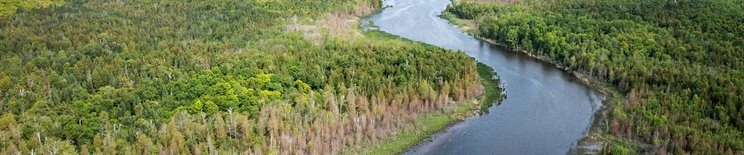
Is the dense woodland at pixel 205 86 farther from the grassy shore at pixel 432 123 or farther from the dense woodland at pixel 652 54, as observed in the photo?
the dense woodland at pixel 652 54

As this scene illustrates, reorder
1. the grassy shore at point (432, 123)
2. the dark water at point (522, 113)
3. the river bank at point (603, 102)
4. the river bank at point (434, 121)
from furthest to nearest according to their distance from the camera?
the dark water at point (522, 113)
the river bank at point (603, 102)
the grassy shore at point (432, 123)
the river bank at point (434, 121)

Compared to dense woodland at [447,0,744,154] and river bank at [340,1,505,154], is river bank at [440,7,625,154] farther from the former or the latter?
river bank at [340,1,505,154]

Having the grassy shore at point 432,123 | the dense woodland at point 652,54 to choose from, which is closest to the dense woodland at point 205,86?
the grassy shore at point 432,123

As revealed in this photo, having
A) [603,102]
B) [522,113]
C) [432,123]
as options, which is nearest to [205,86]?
[432,123]

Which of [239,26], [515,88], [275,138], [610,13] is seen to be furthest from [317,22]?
[275,138]

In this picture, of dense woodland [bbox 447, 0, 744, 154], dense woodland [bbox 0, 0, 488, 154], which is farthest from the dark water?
dense woodland [bbox 0, 0, 488, 154]

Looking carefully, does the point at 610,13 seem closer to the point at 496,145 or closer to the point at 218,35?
the point at 496,145

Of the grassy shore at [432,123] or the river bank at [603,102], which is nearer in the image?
the grassy shore at [432,123]
